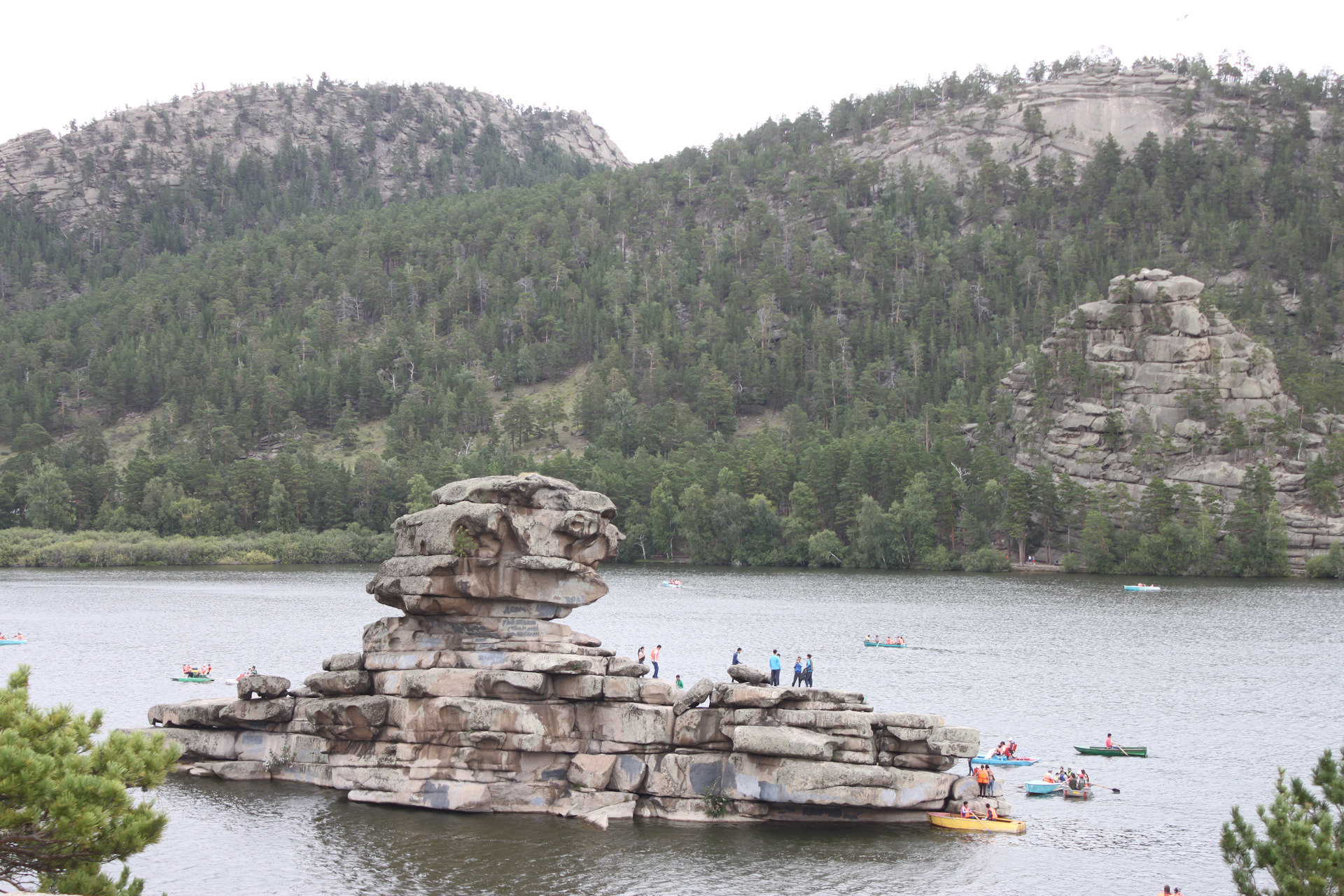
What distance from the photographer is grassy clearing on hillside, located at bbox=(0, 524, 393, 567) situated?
Result: 550 ft

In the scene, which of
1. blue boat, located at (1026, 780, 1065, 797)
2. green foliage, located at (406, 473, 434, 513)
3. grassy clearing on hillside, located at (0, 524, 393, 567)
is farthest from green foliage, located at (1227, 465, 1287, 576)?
grassy clearing on hillside, located at (0, 524, 393, 567)

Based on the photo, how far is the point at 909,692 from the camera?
7138cm

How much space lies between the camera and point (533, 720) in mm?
45375

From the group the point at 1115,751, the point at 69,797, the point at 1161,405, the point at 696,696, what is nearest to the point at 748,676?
the point at 696,696

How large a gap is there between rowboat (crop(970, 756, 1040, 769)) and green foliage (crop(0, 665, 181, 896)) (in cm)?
3667

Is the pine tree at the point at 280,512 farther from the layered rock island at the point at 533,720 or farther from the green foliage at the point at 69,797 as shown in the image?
the green foliage at the point at 69,797

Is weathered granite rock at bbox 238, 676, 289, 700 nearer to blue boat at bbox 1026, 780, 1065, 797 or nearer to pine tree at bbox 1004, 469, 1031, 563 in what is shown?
blue boat at bbox 1026, 780, 1065, 797

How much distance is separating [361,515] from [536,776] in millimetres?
150042

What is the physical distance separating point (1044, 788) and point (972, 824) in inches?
311

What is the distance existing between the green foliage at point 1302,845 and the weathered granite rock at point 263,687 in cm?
3551

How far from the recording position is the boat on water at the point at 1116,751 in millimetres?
56312

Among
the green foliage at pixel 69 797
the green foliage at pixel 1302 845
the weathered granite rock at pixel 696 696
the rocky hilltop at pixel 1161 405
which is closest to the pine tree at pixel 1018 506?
the rocky hilltop at pixel 1161 405

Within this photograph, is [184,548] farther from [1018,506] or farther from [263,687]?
[263,687]

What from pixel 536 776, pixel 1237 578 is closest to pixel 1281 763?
pixel 536 776
